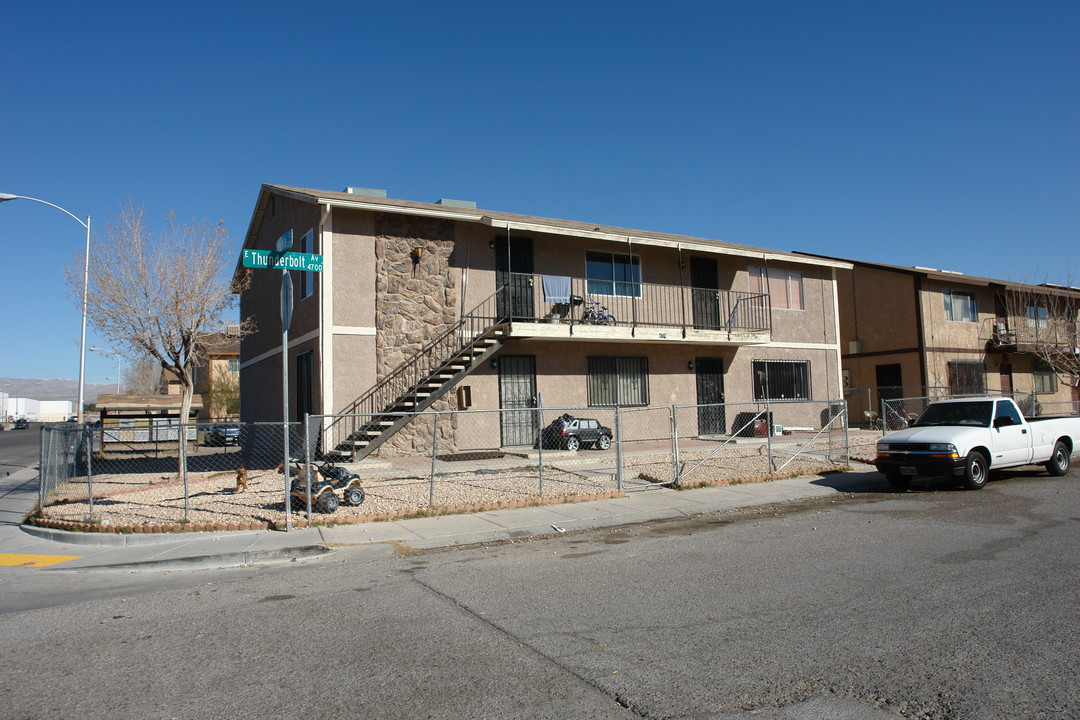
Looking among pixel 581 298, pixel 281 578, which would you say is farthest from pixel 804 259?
pixel 281 578

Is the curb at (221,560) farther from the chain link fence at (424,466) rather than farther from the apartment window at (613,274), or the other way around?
the apartment window at (613,274)

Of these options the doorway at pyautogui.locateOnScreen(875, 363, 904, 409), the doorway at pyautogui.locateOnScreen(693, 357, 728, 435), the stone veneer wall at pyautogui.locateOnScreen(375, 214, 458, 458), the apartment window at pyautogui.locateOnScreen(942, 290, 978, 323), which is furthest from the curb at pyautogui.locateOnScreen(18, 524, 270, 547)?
the apartment window at pyautogui.locateOnScreen(942, 290, 978, 323)

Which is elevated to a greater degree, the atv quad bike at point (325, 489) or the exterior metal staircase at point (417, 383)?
the exterior metal staircase at point (417, 383)

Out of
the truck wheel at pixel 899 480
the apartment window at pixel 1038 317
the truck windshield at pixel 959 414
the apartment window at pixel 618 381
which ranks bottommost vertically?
the truck wheel at pixel 899 480

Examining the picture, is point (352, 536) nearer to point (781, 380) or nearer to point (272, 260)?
point (272, 260)

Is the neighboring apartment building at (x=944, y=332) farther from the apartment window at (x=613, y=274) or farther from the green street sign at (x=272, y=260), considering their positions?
the green street sign at (x=272, y=260)

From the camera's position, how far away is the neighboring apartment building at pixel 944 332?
2819 centimetres

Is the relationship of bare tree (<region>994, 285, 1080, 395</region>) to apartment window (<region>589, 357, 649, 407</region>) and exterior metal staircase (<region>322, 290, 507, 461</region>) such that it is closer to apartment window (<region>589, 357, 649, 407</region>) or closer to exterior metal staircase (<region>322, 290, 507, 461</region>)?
apartment window (<region>589, 357, 649, 407</region>)

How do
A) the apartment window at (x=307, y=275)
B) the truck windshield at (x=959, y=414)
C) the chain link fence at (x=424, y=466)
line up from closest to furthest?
the chain link fence at (x=424, y=466) → the truck windshield at (x=959, y=414) → the apartment window at (x=307, y=275)

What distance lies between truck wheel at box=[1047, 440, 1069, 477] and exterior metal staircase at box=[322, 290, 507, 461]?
11896 millimetres

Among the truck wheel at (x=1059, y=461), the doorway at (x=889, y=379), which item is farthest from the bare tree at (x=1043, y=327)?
the truck wheel at (x=1059, y=461)

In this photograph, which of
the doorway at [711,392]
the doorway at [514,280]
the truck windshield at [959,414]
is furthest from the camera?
the doorway at [711,392]

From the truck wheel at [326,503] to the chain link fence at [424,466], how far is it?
0.02 meters

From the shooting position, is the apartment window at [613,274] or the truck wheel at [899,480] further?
the apartment window at [613,274]
